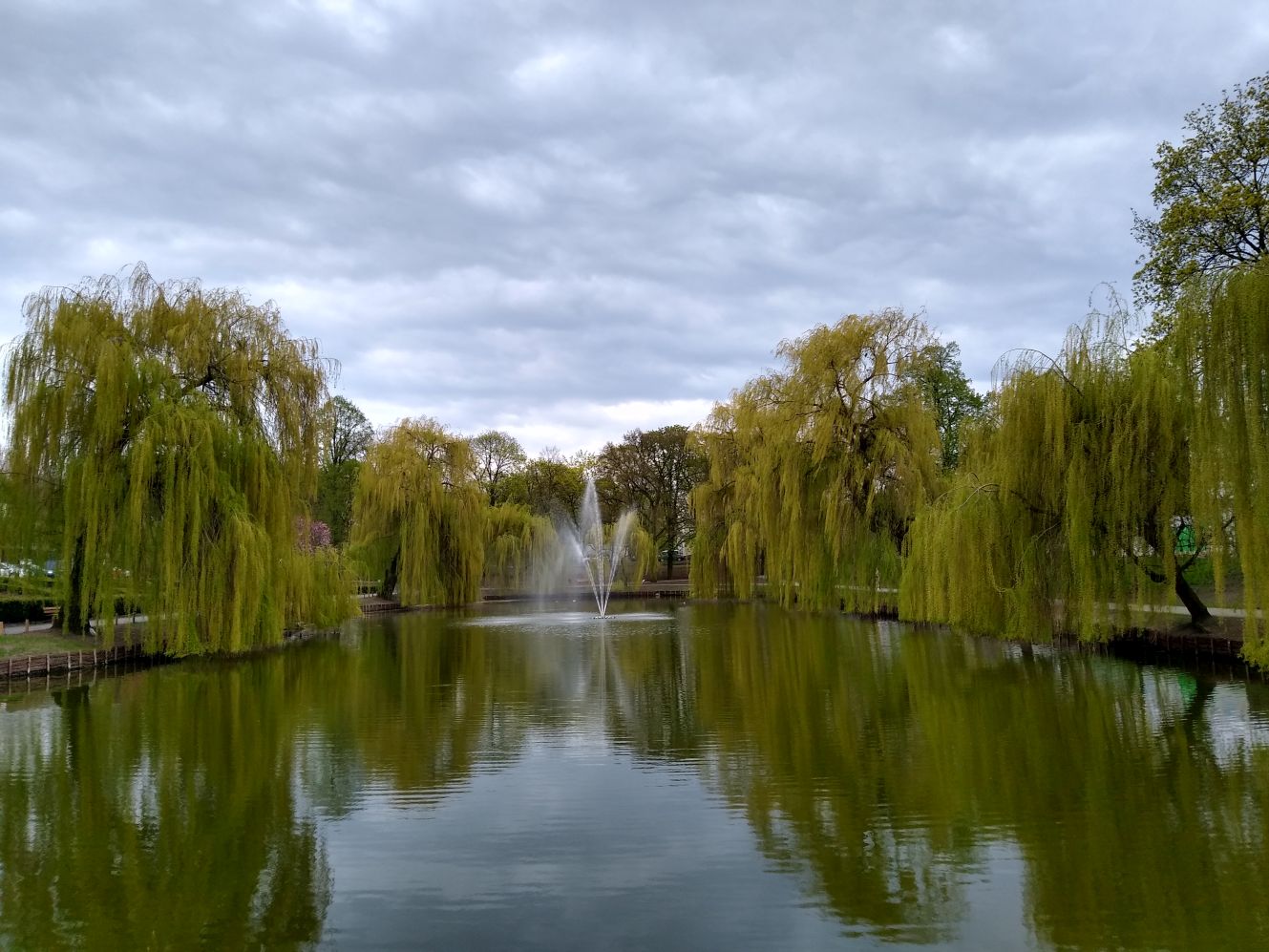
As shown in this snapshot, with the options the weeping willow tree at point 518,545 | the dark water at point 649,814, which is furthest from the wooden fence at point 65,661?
the weeping willow tree at point 518,545

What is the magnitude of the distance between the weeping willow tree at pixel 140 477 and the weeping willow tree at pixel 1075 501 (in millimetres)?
13233

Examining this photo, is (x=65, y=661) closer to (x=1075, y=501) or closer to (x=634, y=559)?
(x=1075, y=501)

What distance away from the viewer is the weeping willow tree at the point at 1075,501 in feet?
47.2

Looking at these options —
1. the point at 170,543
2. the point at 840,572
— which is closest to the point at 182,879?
the point at 170,543

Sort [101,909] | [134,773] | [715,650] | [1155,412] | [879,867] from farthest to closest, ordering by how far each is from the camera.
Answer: [715,650] → [1155,412] → [134,773] → [879,867] → [101,909]

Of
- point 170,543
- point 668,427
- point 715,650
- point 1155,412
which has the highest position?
point 668,427

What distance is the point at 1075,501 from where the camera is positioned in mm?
14695

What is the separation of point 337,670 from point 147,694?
12.6 feet

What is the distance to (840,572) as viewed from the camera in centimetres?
2581

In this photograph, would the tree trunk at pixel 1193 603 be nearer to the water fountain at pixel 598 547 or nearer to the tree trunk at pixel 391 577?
the water fountain at pixel 598 547

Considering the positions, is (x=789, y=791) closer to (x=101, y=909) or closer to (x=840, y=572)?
(x=101, y=909)

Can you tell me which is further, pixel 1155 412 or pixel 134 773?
pixel 1155 412

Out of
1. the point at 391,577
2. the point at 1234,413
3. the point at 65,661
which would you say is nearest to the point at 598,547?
the point at 391,577

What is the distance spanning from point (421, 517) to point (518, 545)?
7490mm
